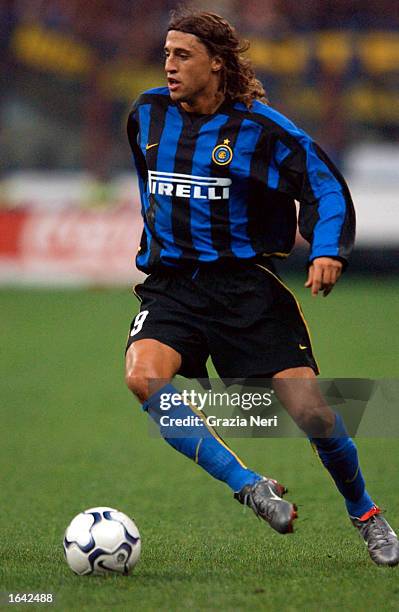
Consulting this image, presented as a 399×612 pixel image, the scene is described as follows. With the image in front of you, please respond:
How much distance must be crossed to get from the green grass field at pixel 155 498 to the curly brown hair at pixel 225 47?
5.85 feet

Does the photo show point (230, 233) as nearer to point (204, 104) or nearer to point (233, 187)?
point (233, 187)

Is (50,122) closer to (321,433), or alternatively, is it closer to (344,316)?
(344,316)

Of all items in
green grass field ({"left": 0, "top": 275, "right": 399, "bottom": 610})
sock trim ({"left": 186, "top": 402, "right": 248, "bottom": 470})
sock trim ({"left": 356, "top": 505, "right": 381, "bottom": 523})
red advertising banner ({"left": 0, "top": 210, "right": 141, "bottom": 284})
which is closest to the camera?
green grass field ({"left": 0, "top": 275, "right": 399, "bottom": 610})

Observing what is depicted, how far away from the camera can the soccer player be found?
4598mm

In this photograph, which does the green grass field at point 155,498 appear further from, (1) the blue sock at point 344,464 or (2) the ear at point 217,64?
(2) the ear at point 217,64

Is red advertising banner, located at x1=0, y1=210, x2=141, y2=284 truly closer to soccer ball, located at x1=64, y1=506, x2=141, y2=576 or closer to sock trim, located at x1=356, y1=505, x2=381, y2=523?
sock trim, located at x1=356, y1=505, x2=381, y2=523

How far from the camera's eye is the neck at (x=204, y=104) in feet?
15.7

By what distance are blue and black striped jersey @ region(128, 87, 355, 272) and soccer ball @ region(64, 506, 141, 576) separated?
105 cm

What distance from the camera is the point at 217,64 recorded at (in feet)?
15.8

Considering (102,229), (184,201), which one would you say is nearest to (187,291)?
(184,201)

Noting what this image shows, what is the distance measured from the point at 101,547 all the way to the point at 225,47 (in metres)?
1.97

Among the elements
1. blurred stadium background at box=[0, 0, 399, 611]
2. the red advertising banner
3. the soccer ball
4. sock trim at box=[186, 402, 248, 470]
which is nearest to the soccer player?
sock trim at box=[186, 402, 248, 470]

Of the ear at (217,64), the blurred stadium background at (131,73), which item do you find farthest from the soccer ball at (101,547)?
the blurred stadium background at (131,73)

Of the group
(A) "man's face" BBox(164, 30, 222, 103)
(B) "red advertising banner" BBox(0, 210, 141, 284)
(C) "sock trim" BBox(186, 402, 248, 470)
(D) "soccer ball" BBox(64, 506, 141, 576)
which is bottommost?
(B) "red advertising banner" BBox(0, 210, 141, 284)
